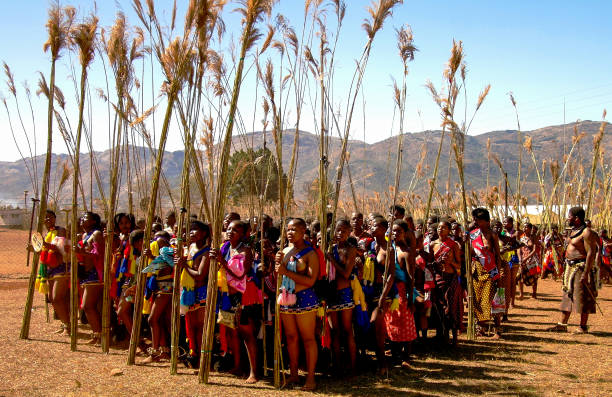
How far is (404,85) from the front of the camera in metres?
6.19

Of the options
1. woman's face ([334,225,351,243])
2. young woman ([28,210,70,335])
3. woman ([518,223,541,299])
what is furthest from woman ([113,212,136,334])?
woman ([518,223,541,299])

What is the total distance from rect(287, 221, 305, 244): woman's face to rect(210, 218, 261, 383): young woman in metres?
0.54

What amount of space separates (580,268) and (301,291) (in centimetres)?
488

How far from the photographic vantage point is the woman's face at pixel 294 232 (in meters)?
4.97

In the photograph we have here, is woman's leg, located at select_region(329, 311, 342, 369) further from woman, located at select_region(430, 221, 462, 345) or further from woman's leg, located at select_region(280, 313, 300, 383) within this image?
woman, located at select_region(430, 221, 462, 345)

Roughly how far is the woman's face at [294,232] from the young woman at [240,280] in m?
0.54

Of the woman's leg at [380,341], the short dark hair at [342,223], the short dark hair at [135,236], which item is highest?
the short dark hair at [342,223]

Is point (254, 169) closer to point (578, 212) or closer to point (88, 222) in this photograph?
point (88, 222)

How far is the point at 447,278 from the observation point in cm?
705

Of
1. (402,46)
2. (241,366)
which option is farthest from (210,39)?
(241,366)

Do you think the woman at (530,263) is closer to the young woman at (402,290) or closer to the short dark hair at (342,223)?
the young woman at (402,290)

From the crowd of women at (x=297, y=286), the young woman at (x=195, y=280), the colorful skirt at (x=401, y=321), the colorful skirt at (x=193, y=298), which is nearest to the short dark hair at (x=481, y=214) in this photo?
the crowd of women at (x=297, y=286)

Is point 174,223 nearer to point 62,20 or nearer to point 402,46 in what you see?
point 62,20

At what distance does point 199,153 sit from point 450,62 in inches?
122
